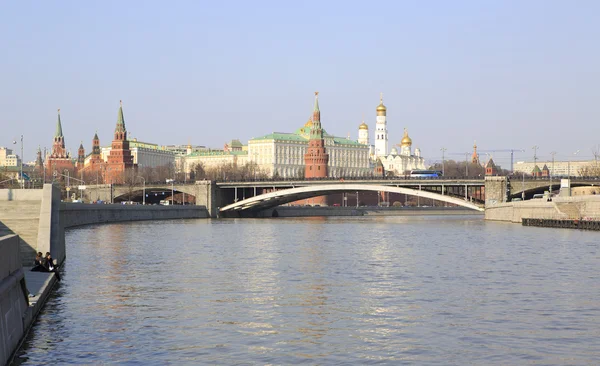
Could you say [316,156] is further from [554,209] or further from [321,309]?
[321,309]

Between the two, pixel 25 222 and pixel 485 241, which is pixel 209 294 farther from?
pixel 485 241

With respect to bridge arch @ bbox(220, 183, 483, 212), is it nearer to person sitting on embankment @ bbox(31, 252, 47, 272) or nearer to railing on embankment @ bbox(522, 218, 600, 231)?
railing on embankment @ bbox(522, 218, 600, 231)

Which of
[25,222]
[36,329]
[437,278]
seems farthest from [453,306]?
[25,222]

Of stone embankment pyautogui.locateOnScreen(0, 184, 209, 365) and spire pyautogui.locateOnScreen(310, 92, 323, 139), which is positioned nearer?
stone embankment pyautogui.locateOnScreen(0, 184, 209, 365)

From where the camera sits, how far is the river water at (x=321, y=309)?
1706cm

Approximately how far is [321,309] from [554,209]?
166 ft

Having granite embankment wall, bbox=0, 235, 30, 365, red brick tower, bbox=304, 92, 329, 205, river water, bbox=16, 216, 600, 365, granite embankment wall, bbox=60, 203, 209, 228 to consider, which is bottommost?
river water, bbox=16, 216, 600, 365

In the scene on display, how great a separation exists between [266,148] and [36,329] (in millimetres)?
179772

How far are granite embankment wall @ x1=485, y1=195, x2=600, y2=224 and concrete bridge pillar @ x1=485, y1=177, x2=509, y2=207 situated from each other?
85.2 inches

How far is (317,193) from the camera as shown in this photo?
94750mm

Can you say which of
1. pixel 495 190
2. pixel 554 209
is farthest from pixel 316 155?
pixel 554 209

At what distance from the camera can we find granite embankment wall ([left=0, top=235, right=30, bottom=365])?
1492cm

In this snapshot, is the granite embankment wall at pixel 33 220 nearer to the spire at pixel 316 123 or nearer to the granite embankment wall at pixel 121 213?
the granite embankment wall at pixel 121 213

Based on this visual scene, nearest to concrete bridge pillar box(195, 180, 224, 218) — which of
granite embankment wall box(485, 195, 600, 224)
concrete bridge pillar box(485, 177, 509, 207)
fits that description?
concrete bridge pillar box(485, 177, 509, 207)
